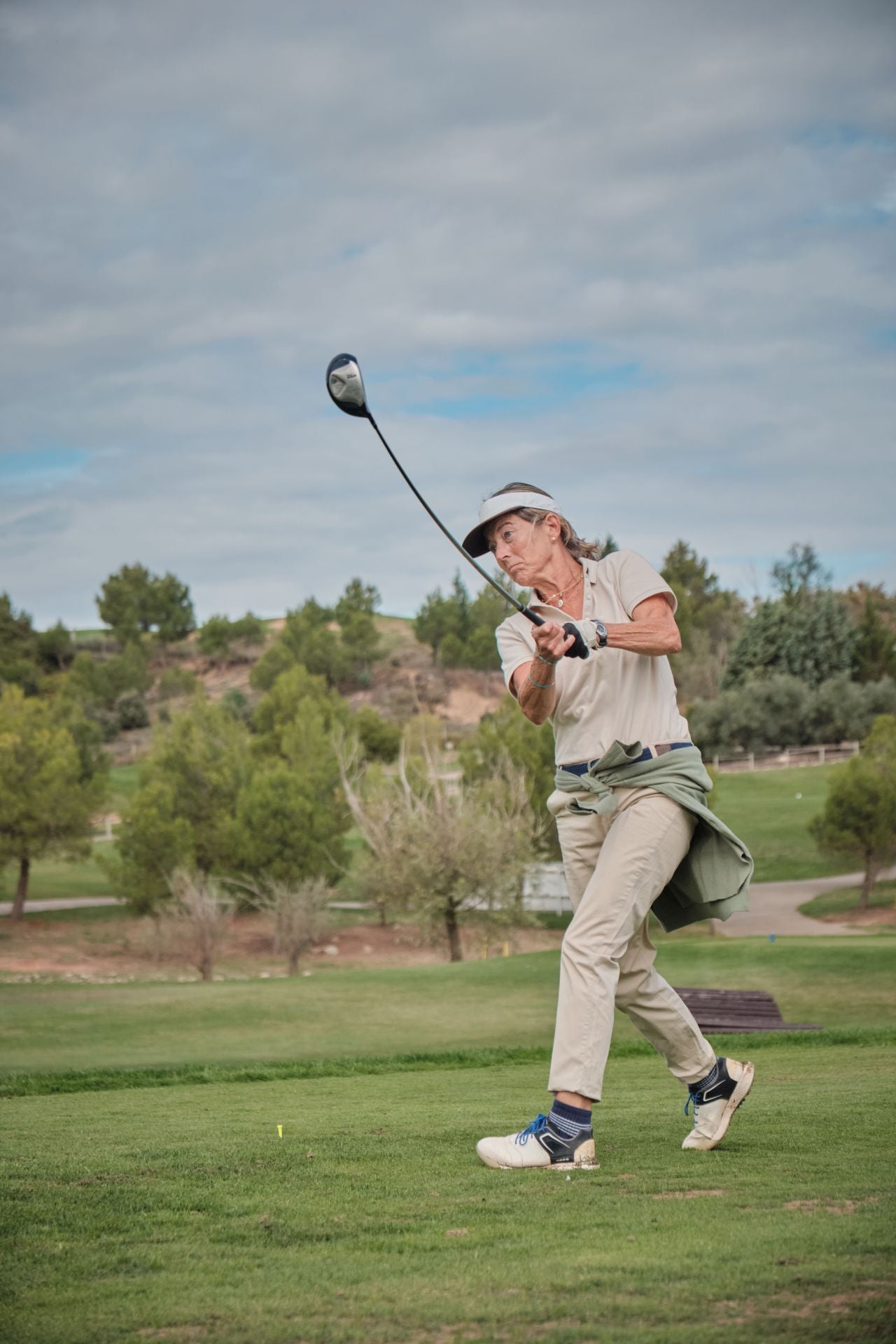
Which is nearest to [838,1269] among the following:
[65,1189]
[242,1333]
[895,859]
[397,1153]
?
[242,1333]

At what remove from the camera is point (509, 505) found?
543 centimetres

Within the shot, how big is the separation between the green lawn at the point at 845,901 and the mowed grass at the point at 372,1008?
17.6 meters

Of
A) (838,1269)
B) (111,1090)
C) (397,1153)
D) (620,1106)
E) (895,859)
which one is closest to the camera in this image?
(838,1269)

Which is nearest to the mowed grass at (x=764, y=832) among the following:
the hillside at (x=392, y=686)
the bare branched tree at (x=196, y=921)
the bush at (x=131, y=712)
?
the bare branched tree at (x=196, y=921)

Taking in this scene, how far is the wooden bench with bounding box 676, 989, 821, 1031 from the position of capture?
14305mm

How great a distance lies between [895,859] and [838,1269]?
4003 cm

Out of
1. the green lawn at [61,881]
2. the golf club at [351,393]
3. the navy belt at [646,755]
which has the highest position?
the golf club at [351,393]

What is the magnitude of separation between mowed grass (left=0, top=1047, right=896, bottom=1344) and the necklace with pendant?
2236mm

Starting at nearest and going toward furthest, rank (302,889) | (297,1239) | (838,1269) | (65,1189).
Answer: (838,1269) < (297,1239) < (65,1189) < (302,889)

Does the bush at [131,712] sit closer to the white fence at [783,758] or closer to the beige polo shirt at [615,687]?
the white fence at [783,758]

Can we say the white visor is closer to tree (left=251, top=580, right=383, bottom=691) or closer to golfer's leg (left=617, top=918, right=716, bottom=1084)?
golfer's leg (left=617, top=918, right=716, bottom=1084)

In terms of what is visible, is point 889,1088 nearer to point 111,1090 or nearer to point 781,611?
point 111,1090

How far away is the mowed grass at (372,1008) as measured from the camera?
15.5m

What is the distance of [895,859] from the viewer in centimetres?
4072
